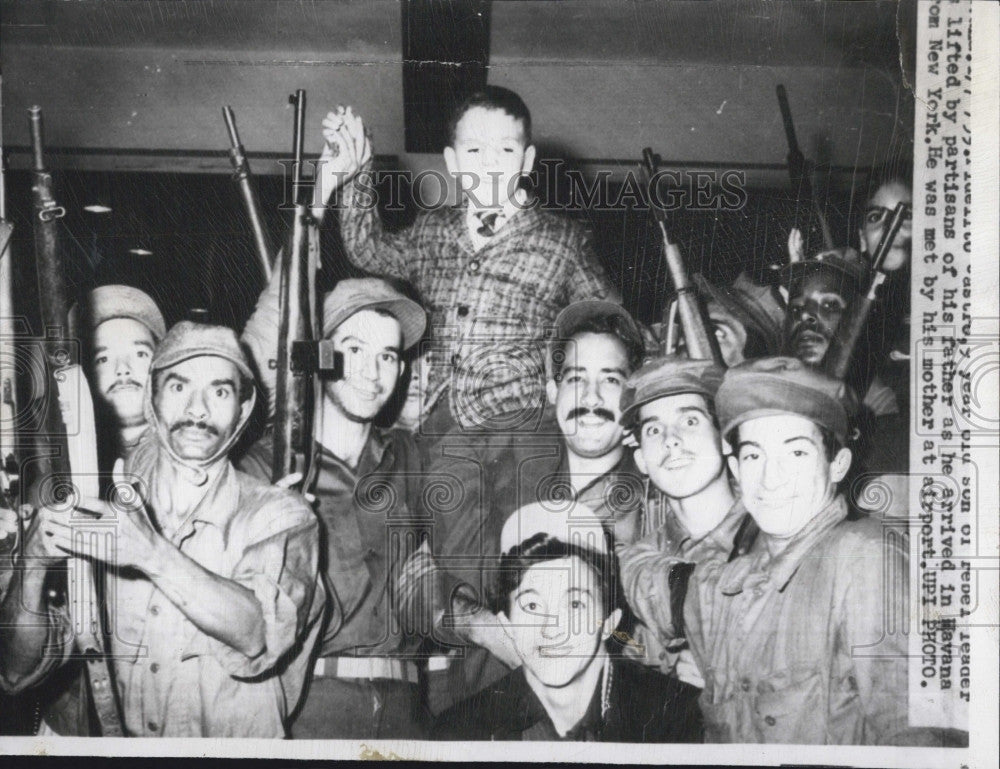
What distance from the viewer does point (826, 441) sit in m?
2.77

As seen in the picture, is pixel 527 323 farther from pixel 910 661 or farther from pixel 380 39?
pixel 910 661

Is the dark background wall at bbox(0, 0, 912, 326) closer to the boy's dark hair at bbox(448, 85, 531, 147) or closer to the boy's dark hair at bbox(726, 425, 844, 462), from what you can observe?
the boy's dark hair at bbox(448, 85, 531, 147)

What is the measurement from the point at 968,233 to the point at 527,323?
1371mm

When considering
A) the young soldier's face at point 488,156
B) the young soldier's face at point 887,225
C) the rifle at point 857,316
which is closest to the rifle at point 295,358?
the young soldier's face at point 488,156

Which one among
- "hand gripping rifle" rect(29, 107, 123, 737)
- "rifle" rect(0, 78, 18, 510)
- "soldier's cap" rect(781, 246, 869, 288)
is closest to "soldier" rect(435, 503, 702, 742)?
"soldier's cap" rect(781, 246, 869, 288)

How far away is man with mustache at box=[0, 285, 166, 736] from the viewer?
2844 mm

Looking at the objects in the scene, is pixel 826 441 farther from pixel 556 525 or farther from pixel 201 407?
pixel 201 407

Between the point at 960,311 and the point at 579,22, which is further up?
the point at 579,22

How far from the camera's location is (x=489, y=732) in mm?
2807

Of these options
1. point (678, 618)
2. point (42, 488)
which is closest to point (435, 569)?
point (678, 618)

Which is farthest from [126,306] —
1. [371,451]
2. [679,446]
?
[679,446]

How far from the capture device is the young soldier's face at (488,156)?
9.38 feet

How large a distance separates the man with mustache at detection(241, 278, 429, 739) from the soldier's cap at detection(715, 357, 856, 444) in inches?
37.1

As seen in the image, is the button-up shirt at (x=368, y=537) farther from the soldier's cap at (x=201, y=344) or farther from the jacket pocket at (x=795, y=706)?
the jacket pocket at (x=795, y=706)
